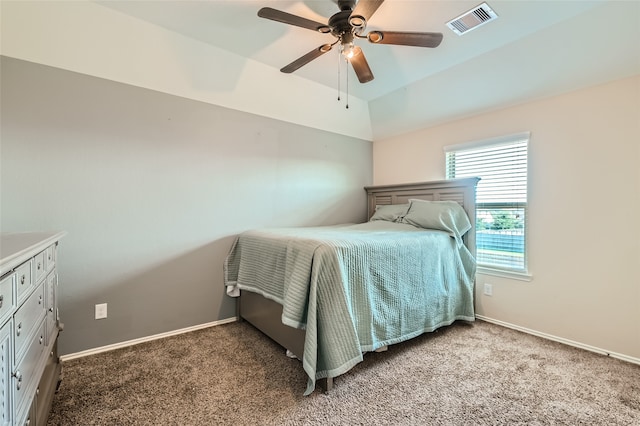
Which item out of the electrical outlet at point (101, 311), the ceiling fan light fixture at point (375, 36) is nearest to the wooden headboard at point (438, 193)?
the ceiling fan light fixture at point (375, 36)

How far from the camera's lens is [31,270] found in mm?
1222

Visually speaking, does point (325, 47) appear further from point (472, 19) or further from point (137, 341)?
point (137, 341)

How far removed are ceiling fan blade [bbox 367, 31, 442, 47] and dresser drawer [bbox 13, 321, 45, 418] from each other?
7.57 feet

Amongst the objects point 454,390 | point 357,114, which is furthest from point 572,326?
point 357,114

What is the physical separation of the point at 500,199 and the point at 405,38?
73.1 inches

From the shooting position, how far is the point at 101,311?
2.21 m

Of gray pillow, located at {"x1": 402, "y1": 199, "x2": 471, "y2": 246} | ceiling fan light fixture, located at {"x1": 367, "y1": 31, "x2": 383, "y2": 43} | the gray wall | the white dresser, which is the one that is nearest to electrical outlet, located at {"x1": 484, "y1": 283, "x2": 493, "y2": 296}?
gray pillow, located at {"x1": 402, "y1": 199, "x2": 471, "y2": 246}

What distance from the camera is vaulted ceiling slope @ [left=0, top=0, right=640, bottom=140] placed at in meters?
1.95

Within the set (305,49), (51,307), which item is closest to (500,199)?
(305,49)

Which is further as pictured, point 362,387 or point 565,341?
point 565,341

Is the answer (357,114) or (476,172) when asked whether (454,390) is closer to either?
(476,172)

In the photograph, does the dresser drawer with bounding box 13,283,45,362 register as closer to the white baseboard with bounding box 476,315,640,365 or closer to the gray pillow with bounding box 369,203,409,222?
the gray pillow with bounding box 369,203,409,222

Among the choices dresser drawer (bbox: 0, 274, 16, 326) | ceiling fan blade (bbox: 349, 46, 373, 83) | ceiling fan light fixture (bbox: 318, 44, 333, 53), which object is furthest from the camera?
ceiling fan blade (bbox: 349, 46, 373, 83)

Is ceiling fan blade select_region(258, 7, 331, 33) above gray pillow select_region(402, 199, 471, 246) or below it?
above
